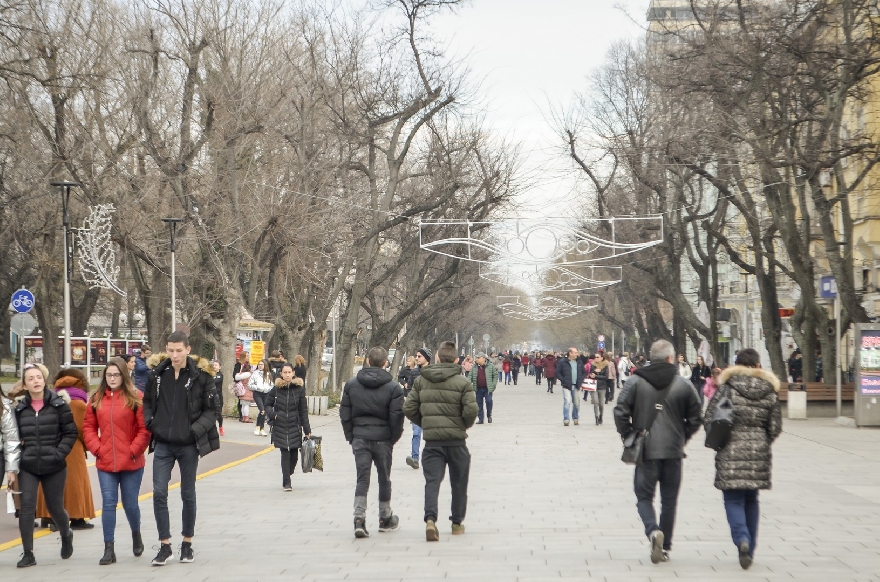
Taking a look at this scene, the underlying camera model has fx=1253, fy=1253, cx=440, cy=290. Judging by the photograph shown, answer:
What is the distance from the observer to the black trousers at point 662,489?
8977mm

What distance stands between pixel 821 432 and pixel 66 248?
14.9 meters

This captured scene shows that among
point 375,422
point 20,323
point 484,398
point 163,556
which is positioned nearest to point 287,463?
point 375,422

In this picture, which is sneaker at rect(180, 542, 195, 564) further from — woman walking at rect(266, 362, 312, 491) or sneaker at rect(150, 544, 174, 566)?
woman walking at rect(266, 362, 312, 491)

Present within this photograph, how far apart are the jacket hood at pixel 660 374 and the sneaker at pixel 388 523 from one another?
9.22 ft

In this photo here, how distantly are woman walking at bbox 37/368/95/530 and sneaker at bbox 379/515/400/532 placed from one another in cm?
265

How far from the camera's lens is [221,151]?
3009cm

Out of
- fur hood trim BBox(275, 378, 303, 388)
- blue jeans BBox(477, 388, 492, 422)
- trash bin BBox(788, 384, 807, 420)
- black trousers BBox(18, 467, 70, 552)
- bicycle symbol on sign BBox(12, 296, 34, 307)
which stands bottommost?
trash bin BBox(788, 384, 807, 420)

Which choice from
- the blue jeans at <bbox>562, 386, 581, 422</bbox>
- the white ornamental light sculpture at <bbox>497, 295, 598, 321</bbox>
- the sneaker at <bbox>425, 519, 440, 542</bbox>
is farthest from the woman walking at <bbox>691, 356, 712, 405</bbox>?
the sneaker at <bbox>425, 519, 440, 542</bbox>

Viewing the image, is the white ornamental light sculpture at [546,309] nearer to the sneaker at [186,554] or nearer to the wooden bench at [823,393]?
the wooden bench at [823,393]

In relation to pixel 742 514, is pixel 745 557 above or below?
below

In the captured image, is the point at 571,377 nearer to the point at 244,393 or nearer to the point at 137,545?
the point at 244,393

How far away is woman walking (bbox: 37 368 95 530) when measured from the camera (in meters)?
11.0

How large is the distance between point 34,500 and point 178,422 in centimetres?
128

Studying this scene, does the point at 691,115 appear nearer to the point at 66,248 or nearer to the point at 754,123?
the point at 754,123
